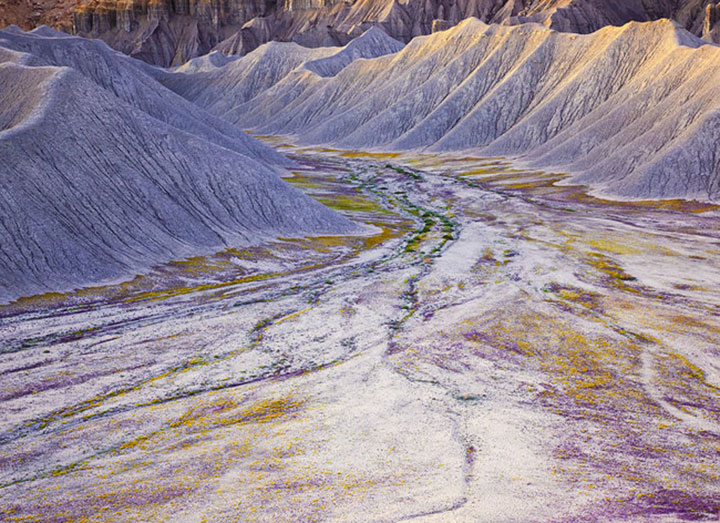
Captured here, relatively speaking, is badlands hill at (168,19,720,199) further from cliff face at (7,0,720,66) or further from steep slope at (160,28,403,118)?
cliff face at (7,0,720,66)

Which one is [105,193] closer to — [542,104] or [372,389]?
[372,389]

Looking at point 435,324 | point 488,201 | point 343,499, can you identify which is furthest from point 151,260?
point 488,201

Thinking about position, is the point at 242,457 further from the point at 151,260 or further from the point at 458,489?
the point at 151,260

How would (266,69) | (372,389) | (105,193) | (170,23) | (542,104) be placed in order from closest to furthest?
(372,389), (105,193), (542,104), (266,69), (170,23)

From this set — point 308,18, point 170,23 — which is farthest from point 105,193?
point 170,23

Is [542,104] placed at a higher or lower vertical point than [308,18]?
lower

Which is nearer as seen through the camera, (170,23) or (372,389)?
(372,389)

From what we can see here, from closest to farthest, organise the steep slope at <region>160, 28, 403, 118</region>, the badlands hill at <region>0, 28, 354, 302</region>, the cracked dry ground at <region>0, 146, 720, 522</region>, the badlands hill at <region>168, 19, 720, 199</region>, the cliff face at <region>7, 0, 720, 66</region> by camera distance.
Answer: the cracked dry ground at <region>0, 146, 720, 522</region> → the badlands hill at <region>0, 28, 354, 302</region> → the badlands hill at <region>168, 19, 720, 199</region> → the steep slope at <region>160, 28, 403, 118</region> → the cliff face at <region>7, 0, 720, 66</region>

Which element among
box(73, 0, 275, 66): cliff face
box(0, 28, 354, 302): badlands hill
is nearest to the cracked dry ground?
box(0, 28, 354, 302): badlands hill
